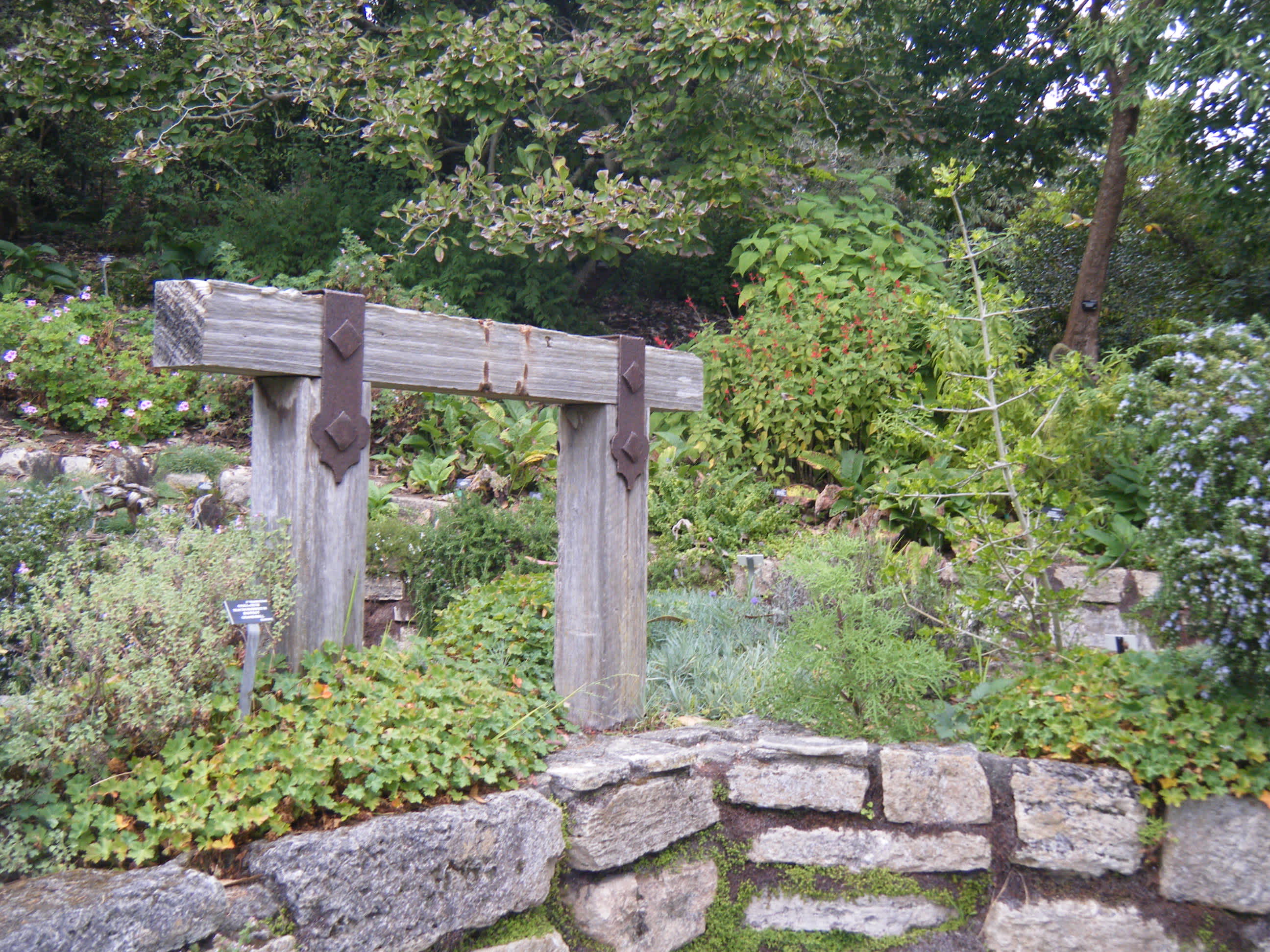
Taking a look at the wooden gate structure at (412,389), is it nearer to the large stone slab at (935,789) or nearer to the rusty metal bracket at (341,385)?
the rusty metal bracket at (341,385)

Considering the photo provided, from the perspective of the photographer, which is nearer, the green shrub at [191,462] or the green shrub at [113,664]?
the green shrub at [113,664]

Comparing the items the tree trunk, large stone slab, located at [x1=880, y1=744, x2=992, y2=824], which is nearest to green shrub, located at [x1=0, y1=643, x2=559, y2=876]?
large stone slab, located at [x1=880, y1=744, x2=992, y2=824]

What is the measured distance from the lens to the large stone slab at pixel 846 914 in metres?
2.88

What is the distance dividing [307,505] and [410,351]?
0.55 meters

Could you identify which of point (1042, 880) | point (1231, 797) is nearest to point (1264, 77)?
point (1231, 797)

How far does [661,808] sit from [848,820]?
2.04 ft

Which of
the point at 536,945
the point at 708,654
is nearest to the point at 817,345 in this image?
the point at 708,654

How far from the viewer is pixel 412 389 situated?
2791 mm

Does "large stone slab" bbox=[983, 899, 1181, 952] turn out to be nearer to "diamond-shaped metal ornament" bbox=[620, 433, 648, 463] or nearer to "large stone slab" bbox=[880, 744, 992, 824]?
"large stone slab" bbox=[880, 744, 992, 824]

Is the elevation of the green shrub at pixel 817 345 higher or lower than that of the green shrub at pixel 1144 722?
higher

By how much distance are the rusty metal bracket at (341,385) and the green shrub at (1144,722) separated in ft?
7.21

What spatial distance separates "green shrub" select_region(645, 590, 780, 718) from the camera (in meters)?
3.48

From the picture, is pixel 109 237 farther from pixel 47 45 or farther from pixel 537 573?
pixel 537 573

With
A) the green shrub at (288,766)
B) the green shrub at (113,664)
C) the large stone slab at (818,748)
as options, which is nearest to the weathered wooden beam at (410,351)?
the green shrub at (113,664)
